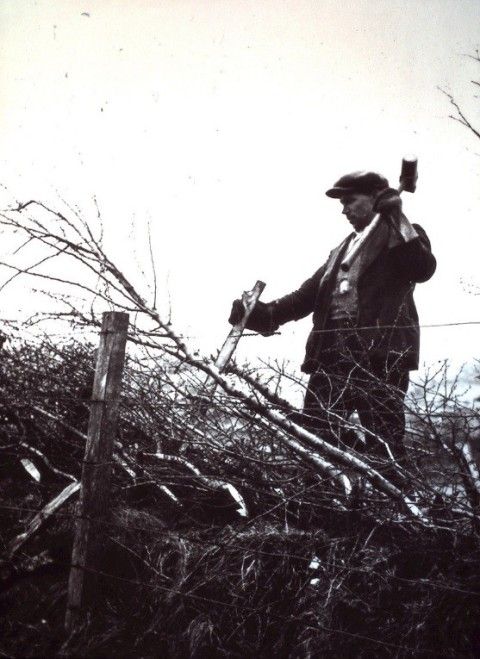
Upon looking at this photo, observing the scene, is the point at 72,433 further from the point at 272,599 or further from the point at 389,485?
the point at 389,485

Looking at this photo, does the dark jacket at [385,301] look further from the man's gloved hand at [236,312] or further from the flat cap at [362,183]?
the flat cap at [362,183]

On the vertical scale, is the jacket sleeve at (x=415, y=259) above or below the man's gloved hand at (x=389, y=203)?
below

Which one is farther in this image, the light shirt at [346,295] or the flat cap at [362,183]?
the flat cap at [362,183]

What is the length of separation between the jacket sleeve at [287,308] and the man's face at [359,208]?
0.48m

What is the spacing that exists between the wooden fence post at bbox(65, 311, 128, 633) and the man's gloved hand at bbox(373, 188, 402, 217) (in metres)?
1.96

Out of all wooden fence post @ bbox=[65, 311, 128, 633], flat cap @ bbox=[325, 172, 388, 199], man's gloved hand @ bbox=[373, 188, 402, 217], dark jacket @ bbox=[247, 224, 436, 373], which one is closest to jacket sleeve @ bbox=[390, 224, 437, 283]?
dark jacket @ bbox=[247, 224, 436, 373]

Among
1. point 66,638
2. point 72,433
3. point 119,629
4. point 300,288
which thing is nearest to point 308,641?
point 119,629

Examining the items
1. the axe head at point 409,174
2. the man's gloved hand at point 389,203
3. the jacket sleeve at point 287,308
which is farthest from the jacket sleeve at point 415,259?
the jacket sleeve at point 287,308

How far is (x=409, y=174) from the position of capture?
169 inches

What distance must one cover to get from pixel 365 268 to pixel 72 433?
114 inches

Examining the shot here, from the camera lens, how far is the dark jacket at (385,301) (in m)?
3.94

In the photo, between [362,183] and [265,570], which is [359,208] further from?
[265,570]

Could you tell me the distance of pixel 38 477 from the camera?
5.13 metres

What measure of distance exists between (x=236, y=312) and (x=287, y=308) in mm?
451
